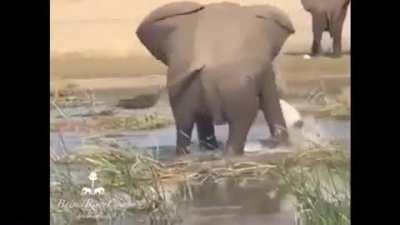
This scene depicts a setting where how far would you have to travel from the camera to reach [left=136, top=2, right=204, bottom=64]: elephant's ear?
1.35 metres

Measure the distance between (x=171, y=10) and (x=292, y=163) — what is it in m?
0.41

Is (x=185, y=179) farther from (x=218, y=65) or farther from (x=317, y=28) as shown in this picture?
(x=317, y=28)

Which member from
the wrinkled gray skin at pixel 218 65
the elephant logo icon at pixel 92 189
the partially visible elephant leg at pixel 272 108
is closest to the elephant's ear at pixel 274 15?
the wrinkled gray skin at pixel 218 65

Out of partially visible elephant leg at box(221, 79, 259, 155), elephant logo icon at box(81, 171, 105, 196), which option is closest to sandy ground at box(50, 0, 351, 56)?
partially visible elephant leg at box(221, 79, 259, 155)

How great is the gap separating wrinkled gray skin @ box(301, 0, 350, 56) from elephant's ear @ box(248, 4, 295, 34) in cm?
5

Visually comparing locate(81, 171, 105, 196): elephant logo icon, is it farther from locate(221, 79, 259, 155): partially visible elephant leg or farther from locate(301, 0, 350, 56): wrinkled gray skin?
locate(301, 0, 350, 56): wrinkled gray skin

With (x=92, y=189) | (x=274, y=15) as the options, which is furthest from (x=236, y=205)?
(x=274, y=15)

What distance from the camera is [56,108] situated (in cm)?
133

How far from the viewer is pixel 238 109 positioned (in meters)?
1.34

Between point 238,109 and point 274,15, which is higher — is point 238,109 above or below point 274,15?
below

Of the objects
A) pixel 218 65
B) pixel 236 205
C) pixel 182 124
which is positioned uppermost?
pixel 218 65

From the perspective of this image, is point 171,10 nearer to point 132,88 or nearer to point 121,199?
point 132,88

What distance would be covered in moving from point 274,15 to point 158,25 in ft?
0.82
